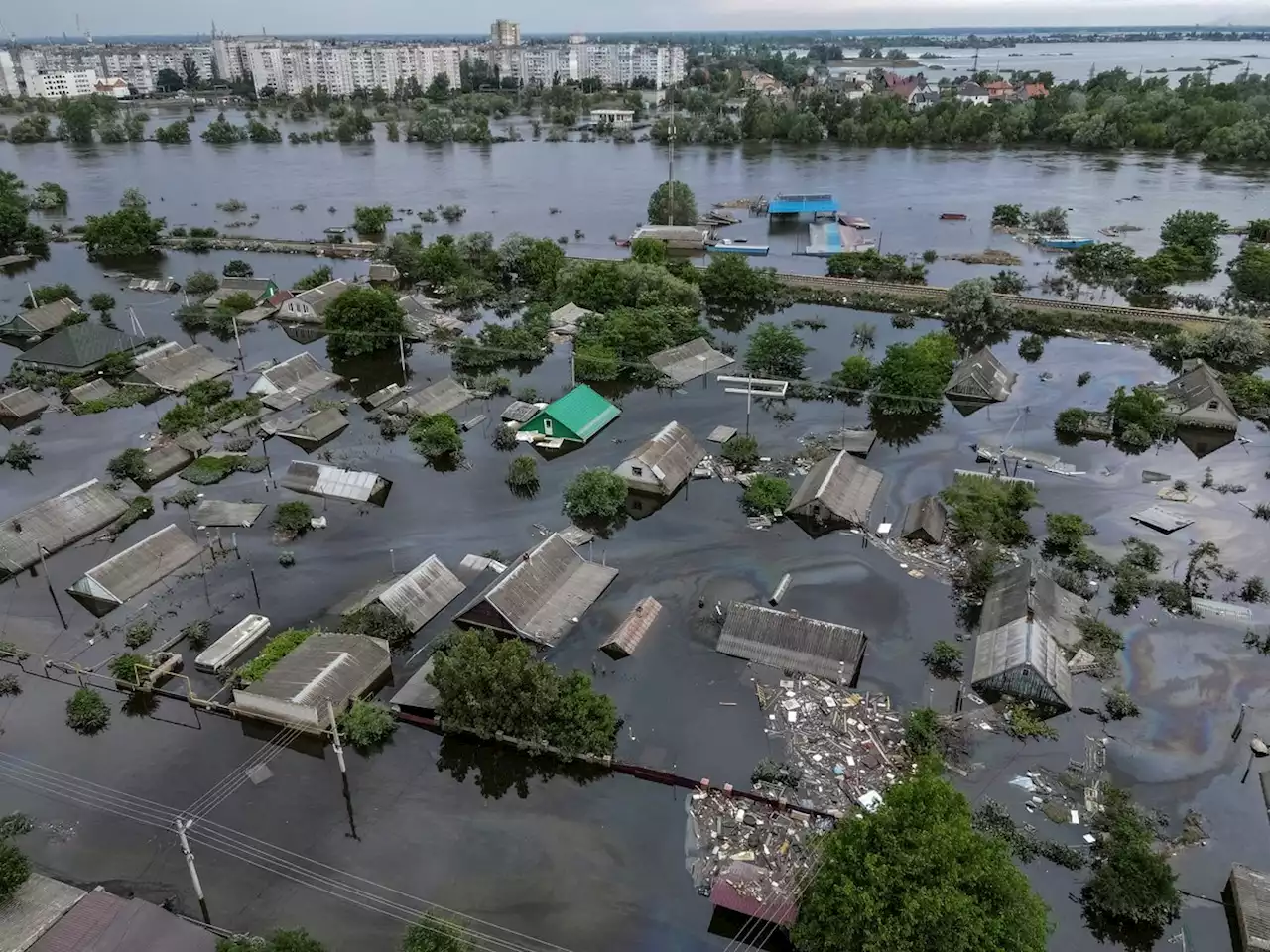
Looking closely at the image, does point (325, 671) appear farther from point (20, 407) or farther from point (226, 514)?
point (20, 407)

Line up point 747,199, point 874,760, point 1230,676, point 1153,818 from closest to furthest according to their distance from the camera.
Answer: point 1153,818, point 874,760, point 1230,676, point 747,199

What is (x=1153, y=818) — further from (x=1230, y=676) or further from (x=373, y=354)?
(x=373, y=354)

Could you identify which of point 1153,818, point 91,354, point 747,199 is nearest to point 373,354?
point 91,354

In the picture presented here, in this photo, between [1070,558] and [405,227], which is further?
[405,227]

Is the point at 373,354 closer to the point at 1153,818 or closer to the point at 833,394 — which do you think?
the point at 833,394

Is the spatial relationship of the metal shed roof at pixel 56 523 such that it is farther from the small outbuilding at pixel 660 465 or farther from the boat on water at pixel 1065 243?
the boat on water at pixel 1065 243

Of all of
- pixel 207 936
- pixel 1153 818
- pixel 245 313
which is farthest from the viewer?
pixel 245 313
